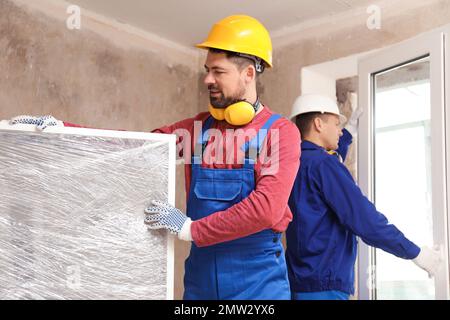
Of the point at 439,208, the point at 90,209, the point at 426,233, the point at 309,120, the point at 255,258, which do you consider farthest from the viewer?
the point at 309,120

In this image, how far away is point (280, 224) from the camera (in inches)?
76.2

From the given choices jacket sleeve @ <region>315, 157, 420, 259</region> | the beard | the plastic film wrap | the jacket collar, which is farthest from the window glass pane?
the plastic film wrap

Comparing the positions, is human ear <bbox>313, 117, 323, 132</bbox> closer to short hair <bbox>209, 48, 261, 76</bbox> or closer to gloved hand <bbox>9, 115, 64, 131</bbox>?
short hair <bbox>209, 48, 261, 76</bbox>

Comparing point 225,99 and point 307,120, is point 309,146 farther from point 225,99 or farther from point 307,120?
point 225,99

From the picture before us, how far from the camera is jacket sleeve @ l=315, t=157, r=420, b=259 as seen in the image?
227cm

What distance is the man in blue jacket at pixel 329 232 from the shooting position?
2.28 metres

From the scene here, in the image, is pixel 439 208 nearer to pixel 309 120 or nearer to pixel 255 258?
pixel 309 120

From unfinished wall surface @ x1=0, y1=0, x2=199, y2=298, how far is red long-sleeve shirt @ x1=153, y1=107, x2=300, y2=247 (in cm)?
159

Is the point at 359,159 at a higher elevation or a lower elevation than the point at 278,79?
lower
